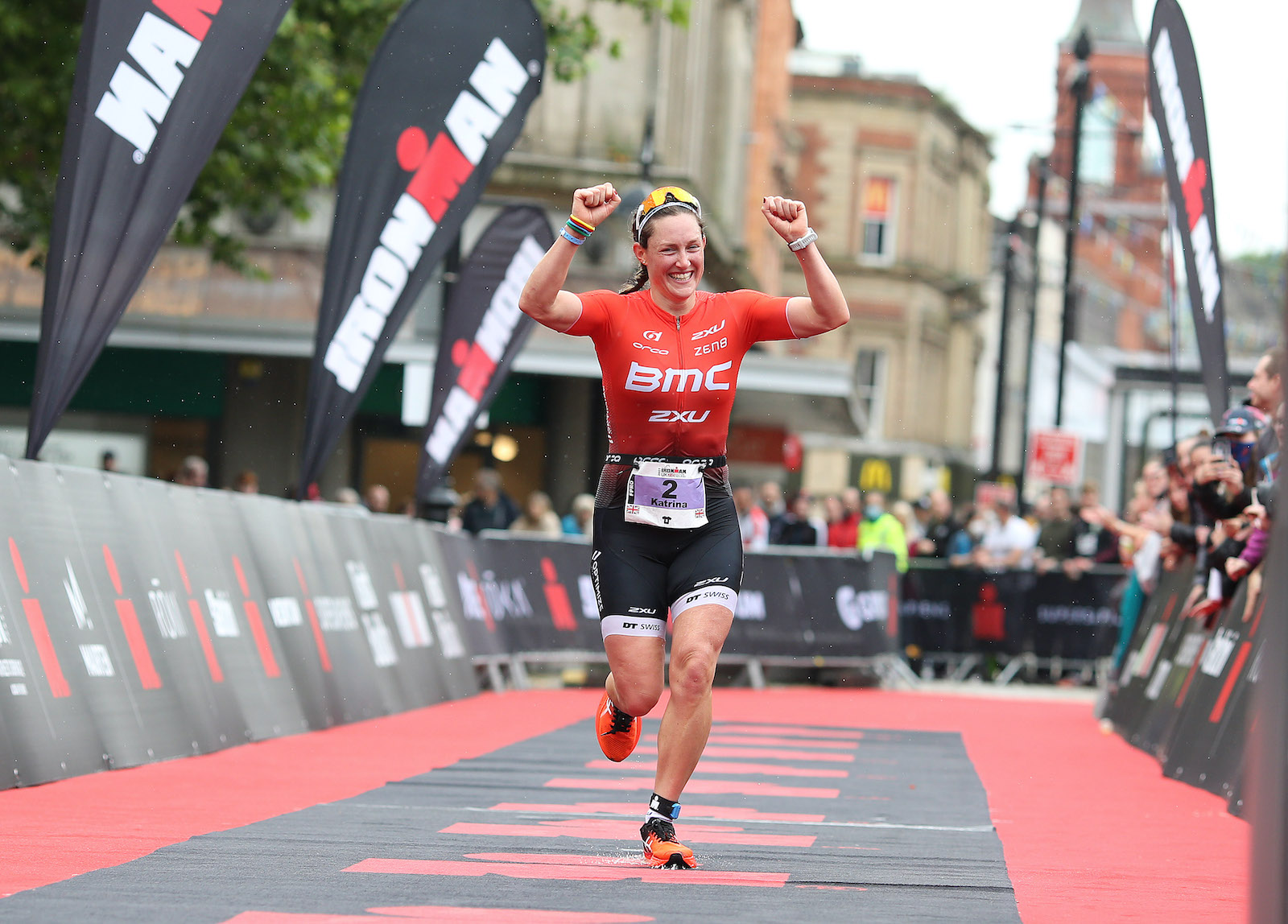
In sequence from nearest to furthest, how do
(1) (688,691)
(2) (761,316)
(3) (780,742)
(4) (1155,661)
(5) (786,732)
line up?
(1) (688,691) → (2) (761,316) → (3) (780,742) → (4) (1155,661) → (5) (786,732)

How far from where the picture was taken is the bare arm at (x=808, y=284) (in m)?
6.62

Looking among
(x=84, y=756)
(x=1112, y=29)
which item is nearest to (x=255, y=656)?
(x=84, y=756)

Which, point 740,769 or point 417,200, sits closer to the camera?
point 740,769

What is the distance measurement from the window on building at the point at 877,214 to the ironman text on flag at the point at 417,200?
45124mm

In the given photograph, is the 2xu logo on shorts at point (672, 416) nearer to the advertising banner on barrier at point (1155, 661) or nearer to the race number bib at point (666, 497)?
the race number bib at point (666, 497)

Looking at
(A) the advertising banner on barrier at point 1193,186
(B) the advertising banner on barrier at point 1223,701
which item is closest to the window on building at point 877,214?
(A) the advertising banner on barrier at point 1193,186

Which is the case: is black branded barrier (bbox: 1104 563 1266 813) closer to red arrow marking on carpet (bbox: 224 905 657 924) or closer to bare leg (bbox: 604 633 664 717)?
bare leg (bbox: 604 633 664 717)

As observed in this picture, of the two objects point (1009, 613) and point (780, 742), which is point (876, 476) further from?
point (780, 742)

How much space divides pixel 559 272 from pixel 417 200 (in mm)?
6011

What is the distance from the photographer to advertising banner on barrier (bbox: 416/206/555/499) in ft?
52.4

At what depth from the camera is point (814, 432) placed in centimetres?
3450

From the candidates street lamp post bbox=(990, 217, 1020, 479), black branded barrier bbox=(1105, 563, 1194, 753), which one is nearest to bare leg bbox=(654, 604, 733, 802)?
black branded barrier bbox=(1105, 563, 1194, 753)

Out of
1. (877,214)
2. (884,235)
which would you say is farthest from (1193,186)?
(877,214)

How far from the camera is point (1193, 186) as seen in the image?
12141 millimetres
